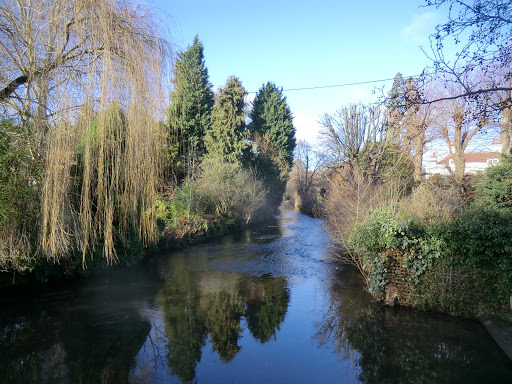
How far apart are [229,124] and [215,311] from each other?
21664 millimetres

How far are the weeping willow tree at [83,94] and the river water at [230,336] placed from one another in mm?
1862

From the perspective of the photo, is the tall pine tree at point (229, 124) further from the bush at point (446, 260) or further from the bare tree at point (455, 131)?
the bush at point (446, 260)

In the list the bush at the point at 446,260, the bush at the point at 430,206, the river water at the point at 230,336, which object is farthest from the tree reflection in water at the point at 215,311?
the bush at the point at 430,206

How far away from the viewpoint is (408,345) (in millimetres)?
6566

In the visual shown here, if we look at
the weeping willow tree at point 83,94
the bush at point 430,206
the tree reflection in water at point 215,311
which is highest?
the weeping willow tree at point 83,94

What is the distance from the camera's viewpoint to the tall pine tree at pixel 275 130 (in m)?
34.1

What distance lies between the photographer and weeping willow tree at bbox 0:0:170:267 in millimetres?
5715

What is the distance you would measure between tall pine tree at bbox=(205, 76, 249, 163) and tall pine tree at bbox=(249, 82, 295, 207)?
4.74 metres

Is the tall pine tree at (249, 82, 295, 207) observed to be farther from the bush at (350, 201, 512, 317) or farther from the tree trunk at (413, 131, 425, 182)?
the bush at (350, 201, 512, 317)

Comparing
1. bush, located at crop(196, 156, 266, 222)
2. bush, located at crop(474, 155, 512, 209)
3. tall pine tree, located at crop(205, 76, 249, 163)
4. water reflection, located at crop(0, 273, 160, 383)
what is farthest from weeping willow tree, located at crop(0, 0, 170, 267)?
tall pine tree, located at crop(205, 76, 249, 163)

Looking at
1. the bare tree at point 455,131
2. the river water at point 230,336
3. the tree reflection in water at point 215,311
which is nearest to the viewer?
the river water at point 230,336

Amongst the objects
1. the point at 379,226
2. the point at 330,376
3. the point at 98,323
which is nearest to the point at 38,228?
the point at 98,323

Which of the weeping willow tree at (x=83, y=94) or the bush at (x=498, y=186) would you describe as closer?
the weeping willow tree at (x=83, y=94)

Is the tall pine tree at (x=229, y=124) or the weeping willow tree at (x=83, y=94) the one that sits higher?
the tall pine tree at (x=229, y=124)
